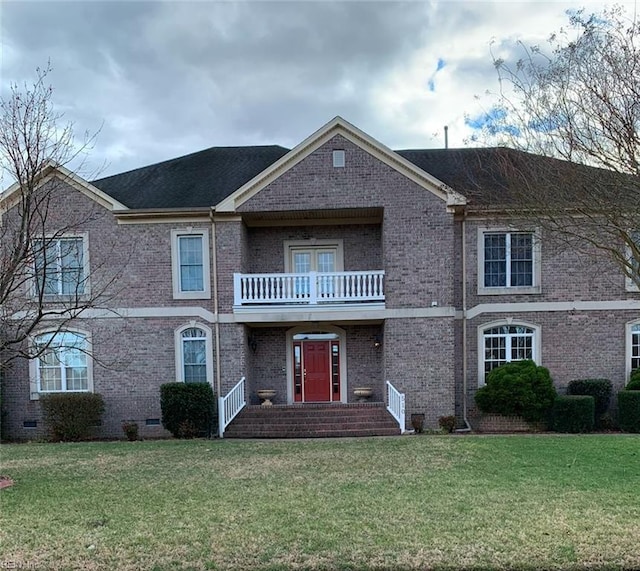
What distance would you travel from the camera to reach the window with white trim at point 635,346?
14086 millimetres

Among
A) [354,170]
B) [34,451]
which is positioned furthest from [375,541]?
[354,170]

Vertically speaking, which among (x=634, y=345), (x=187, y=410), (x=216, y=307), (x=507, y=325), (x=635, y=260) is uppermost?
(x=635, y=260)

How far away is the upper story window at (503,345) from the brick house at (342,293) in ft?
0.14

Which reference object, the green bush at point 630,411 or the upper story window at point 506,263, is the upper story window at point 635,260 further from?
the green bush at point 630,411

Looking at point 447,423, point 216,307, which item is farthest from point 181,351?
point 447,423

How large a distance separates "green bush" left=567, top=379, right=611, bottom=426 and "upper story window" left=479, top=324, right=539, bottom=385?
157 cm

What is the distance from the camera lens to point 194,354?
14.3 meters

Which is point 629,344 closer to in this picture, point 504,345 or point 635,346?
point 635,346

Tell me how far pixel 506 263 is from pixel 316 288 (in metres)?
5.93

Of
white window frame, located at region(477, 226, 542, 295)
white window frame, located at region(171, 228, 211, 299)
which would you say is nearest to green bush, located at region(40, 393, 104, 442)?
white window frame, located at region(171, 228, 211, 299)

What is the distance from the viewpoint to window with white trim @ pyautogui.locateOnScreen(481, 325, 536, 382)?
14375 mm

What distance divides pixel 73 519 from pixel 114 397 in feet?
28.8

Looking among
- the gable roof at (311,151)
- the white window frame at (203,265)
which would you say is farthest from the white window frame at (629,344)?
the white window frame at (203,265)

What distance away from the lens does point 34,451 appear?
1120cm
